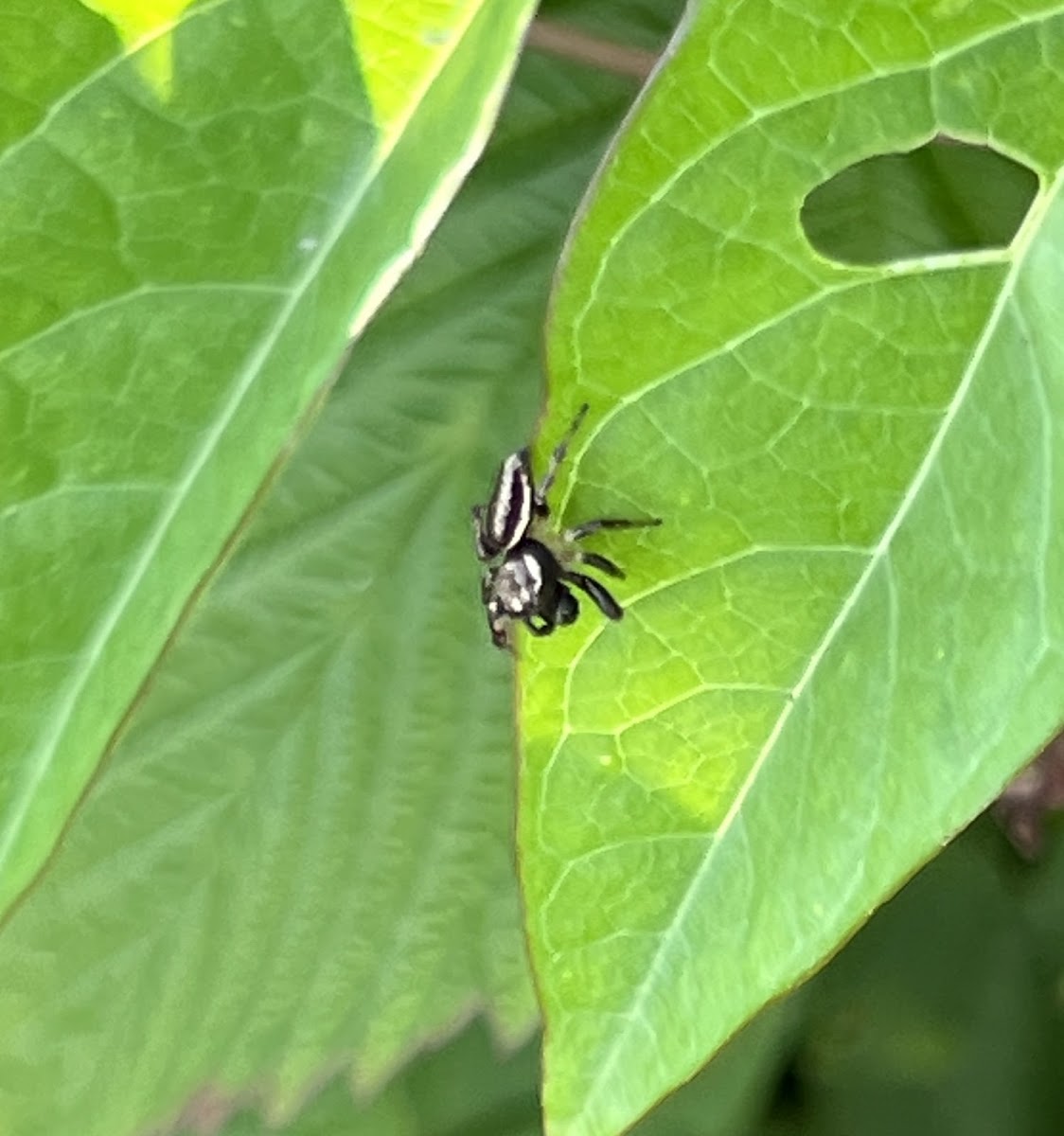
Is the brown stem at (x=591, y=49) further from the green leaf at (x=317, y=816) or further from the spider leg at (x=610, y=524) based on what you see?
the spider leg at (x=610, y=524)

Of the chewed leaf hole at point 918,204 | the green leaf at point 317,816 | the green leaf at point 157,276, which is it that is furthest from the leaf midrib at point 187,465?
the green leaf at point 317,816

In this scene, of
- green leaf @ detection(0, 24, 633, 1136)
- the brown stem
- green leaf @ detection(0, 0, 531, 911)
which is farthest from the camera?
green leaf @ detection(0, 24, 633, 1136)

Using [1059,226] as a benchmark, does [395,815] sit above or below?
below

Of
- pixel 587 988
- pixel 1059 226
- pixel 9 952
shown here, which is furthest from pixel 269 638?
pixel 1059 226

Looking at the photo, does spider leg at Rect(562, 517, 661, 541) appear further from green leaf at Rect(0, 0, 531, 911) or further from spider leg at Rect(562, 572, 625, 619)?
green leaf at Rect(0, 0, 531, 911)

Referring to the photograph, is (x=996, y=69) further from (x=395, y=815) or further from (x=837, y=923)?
(x=395, y=815)

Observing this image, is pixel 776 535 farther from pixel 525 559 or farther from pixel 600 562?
pixel 525 559

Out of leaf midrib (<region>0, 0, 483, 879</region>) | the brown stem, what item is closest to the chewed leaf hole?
the brown stem
